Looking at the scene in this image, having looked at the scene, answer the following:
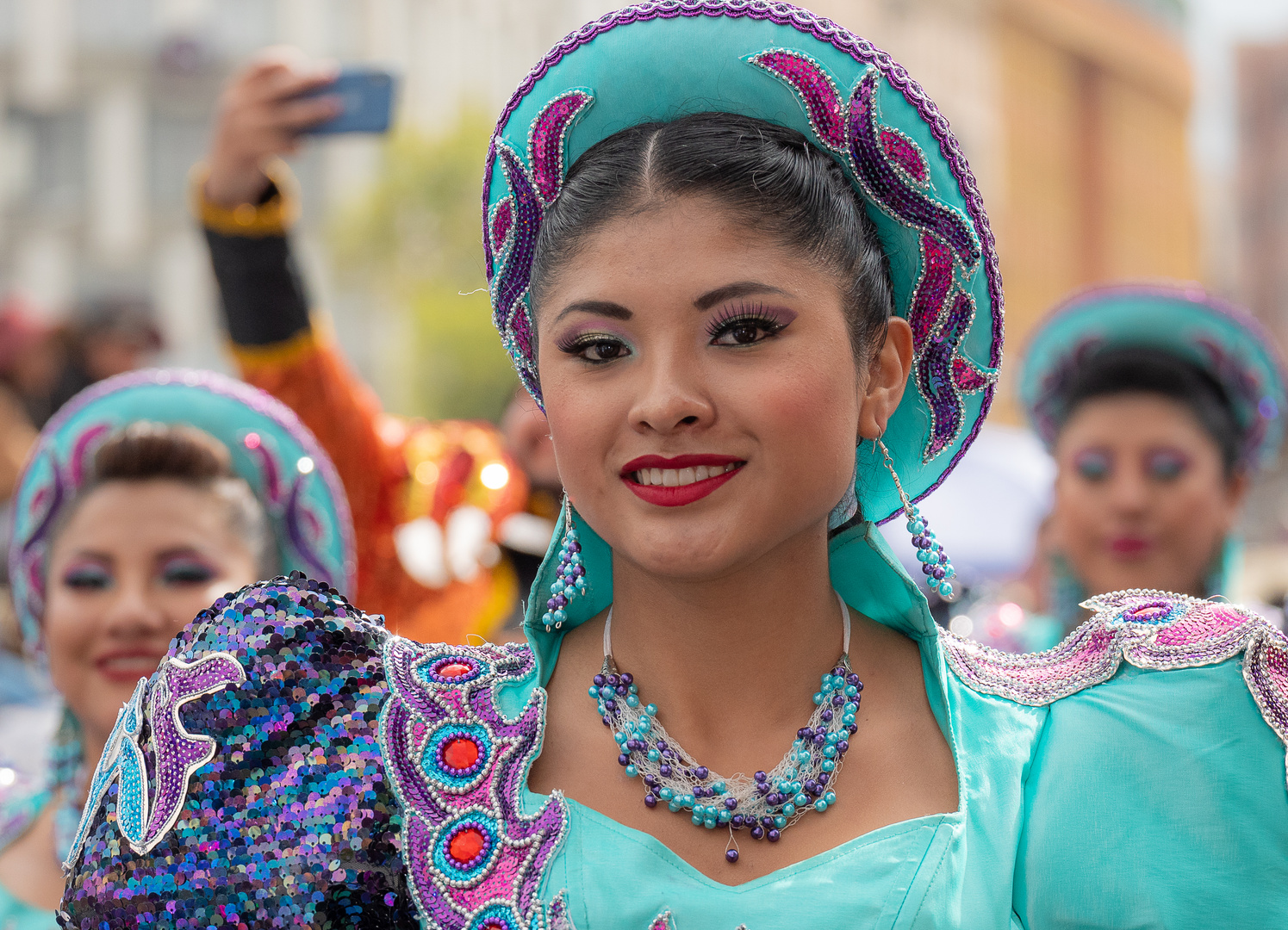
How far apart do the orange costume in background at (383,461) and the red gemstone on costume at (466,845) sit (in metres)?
1.69

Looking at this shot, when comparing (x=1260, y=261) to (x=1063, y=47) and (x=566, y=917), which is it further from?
(x=566, y=917)

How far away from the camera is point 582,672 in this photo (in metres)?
1.90

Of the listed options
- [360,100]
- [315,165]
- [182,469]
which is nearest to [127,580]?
[182,469]

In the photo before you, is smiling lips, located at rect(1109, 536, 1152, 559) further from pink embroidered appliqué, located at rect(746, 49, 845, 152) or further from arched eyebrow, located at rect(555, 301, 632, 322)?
arched eyebrow, located at rect(555, 301, 632, 322)

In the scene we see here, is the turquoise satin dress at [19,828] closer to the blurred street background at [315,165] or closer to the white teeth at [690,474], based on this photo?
the white teeth at [690,474]

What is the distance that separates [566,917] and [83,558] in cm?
168

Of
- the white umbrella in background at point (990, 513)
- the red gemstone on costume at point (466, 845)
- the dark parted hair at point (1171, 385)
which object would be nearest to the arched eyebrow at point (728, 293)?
the red gemstone on costume at point (466, 845)

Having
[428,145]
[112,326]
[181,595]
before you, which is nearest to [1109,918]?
[181,595]

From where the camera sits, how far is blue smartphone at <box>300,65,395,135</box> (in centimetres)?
336

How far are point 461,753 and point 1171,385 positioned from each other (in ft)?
9.02

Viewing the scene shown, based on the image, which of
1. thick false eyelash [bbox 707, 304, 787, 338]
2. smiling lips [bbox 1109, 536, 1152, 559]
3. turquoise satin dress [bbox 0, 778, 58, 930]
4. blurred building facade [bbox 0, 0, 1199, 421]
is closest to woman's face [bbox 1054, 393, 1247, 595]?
smiling lips [bbox 1109, 536, 1152, 559]

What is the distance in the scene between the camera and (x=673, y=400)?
1.66 meters

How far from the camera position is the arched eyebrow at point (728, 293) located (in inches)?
66.1

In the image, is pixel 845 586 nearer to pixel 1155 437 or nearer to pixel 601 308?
pixel 601 308
